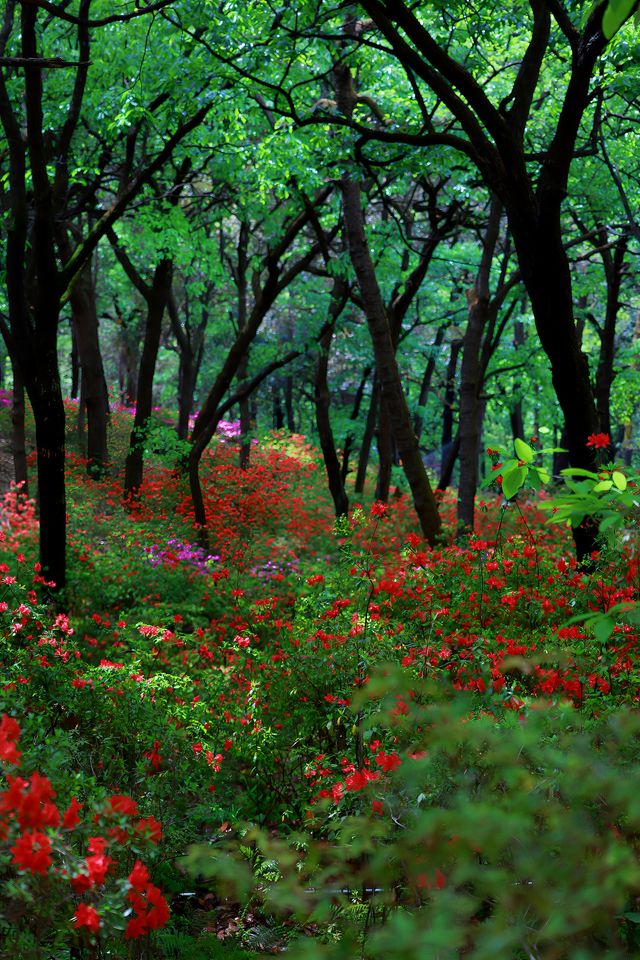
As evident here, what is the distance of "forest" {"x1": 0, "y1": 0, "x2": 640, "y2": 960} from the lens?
2.23 metres

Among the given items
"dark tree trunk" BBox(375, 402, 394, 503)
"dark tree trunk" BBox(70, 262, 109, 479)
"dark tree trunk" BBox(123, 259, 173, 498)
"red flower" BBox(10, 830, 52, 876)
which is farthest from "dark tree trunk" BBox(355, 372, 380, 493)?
"red flower" BBox(10, 830, 52, 876)

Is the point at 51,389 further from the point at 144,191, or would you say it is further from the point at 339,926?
the point at 144,191

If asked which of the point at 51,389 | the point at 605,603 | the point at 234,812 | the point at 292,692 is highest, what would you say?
the point at 51,389

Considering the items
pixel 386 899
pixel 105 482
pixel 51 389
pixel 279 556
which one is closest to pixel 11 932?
pixel 386 899

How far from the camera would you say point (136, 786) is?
14.9 ft

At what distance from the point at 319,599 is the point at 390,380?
4.25m

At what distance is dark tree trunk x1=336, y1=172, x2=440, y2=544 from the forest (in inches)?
1.7

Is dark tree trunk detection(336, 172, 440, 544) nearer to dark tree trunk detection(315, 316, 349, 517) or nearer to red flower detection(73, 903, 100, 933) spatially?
dark tree trunk detection(315, 316, 349, 517)

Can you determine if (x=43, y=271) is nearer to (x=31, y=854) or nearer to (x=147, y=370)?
(x=31, y=854)

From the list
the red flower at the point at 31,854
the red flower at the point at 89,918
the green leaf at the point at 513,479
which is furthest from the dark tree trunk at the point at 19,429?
the red flower at the point at 31,854

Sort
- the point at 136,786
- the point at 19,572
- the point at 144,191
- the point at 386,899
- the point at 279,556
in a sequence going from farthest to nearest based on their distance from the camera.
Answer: the point at 144,191 < the point at 279,556 < the point at 19,572 < the point at 136,786 < the point at 386,899

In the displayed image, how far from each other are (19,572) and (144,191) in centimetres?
889

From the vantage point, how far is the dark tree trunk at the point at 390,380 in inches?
394

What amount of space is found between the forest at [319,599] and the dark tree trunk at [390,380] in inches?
1.7
